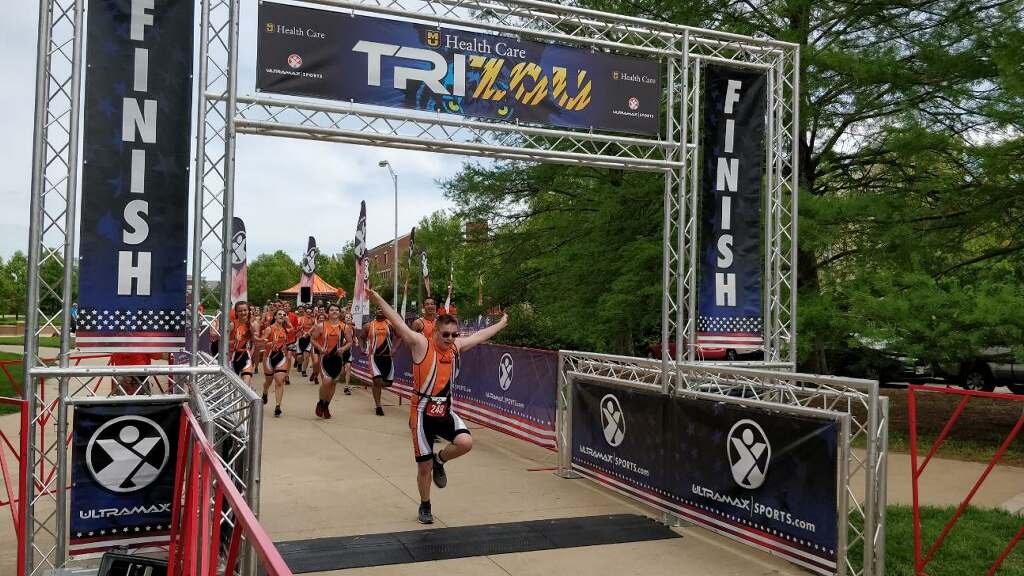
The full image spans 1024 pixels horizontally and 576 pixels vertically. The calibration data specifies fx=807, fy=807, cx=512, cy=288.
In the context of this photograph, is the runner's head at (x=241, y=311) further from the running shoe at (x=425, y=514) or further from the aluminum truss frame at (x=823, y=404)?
the running shoe at (x=425, y=514)

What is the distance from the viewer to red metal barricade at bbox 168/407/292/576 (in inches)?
94.0

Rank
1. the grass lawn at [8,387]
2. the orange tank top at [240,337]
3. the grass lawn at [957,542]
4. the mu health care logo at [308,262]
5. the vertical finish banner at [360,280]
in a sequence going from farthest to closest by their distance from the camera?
1. the grass lawn at [8,387]
2. the mu health care logo at [308,262]
3. the orange tank top at [240,337]
4. the vertical finish banner at [360,280]
5. the grass lawn at [957,542]

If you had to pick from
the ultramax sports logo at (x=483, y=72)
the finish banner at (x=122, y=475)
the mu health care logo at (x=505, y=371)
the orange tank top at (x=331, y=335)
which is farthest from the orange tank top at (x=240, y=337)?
the finish banner at (x=122, y=475)

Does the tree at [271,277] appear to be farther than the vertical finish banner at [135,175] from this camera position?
Yes

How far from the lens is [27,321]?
18.9ft

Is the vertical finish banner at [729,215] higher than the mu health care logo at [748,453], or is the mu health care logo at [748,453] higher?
the vertical finish banner at [729,215]

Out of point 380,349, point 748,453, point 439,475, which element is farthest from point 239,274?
point 748,453

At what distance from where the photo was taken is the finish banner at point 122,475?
18.5ft

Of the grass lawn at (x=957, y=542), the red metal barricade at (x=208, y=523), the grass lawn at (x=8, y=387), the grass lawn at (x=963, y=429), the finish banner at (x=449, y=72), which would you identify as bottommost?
the grass lawn at (x=8, y=387)

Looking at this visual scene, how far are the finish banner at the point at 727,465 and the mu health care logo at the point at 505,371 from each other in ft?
11.4

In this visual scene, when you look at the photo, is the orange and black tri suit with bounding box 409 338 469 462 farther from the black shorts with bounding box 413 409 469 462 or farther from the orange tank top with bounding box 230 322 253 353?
the orange tank top with bounding box 230 322 253 353

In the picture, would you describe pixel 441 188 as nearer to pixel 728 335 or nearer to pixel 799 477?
pixel 728 335

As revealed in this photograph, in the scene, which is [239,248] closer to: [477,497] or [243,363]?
[243,363]

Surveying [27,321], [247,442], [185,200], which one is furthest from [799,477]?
[27,321]
